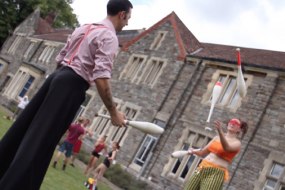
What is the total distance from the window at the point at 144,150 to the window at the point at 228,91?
125 inches

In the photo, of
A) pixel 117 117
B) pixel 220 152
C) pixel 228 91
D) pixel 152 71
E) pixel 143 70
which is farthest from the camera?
pixel 143 70

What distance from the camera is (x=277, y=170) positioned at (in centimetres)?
1569

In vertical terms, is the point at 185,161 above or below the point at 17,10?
below

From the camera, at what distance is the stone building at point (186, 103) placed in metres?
16.2

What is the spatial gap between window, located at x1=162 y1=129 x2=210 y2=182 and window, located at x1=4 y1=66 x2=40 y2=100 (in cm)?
1942

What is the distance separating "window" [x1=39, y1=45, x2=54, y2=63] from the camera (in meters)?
36.6

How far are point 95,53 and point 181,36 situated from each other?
19174 millimetres

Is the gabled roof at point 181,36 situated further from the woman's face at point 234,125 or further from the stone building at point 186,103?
the woman's face at point 234,125

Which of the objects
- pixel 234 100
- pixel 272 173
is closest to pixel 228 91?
pixel 234 100

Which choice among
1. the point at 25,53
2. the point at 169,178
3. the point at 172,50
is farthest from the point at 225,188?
the point at 25,53

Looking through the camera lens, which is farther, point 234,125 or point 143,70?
point 143,70

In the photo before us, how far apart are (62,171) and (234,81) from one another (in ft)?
29.1

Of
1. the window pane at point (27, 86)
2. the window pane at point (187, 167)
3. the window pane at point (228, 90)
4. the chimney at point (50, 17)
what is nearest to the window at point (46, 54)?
the window pane at point (27, 86)

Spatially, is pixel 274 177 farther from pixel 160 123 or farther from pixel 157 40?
pixel 157 40
